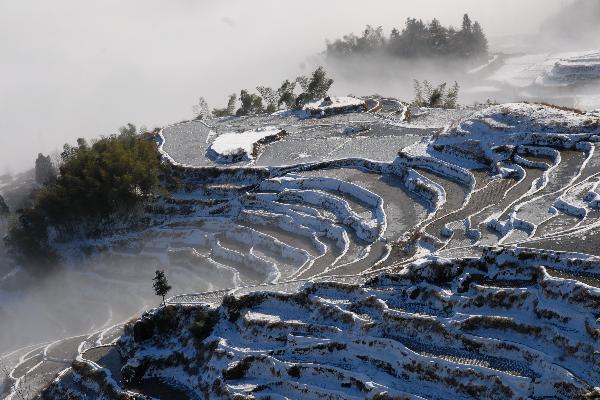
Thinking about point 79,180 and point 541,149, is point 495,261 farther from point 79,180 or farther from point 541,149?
point 79,180

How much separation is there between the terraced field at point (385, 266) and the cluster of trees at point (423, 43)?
7749 centimetres

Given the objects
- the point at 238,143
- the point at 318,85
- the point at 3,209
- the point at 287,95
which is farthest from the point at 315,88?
the point at 3,209

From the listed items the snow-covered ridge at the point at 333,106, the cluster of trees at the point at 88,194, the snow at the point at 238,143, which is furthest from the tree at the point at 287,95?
the cluster of trees at the point at 88,194

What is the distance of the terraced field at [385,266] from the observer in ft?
82.9

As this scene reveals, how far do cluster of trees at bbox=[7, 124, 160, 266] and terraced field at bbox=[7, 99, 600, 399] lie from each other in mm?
2535

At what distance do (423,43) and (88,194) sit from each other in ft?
316

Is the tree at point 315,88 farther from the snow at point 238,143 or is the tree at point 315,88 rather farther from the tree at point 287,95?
the snow at point 238,143

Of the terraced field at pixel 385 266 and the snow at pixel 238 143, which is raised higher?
the snow at pixel 238 143

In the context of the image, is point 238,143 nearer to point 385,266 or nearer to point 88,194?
point 88,194

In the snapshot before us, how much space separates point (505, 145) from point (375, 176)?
10178 millimetres

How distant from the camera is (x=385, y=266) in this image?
3431 cm

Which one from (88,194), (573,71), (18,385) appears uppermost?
(88,194)

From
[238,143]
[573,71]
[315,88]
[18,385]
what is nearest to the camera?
[18,385]

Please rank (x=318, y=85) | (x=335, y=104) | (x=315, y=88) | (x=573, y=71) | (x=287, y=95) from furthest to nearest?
1. (x=573, y=71)
2. (x=315, y=88)
3. (x=318, y=85)
4. (x=287, y=95)
5. (x=335, y=104)
